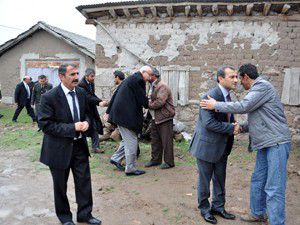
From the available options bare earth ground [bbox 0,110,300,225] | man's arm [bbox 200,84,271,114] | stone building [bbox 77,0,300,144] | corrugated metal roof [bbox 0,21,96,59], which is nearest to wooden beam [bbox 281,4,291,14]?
stone building [bbox 77,0,300,144]

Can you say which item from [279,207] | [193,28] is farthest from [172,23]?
[279,207]

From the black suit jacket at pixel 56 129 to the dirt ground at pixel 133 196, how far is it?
918mm

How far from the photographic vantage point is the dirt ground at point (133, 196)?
409 cm

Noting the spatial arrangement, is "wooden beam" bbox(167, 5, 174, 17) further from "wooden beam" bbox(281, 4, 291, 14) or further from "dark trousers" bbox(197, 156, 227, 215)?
"dark trousers" bbox(197, 156, 227, 215)

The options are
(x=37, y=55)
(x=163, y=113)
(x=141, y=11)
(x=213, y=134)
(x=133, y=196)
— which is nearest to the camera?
(x=213, y=134)

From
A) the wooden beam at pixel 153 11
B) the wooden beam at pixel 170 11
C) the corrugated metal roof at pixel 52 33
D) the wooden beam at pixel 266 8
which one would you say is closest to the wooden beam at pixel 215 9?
the wooden beam at pixel 170 11

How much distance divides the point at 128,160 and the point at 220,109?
2.57m

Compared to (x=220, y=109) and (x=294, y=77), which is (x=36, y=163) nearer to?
(x=220, y=109)

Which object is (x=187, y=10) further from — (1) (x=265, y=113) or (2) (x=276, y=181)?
(2) (x=276, y=181)

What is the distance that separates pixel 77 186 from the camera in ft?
12.5

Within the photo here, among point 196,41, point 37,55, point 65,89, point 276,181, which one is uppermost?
point 37,55

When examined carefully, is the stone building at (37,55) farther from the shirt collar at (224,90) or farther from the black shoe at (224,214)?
the black shoe at (224,214)

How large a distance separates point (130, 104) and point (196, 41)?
4.18 m

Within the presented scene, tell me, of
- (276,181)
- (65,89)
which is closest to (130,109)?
(65,89)
